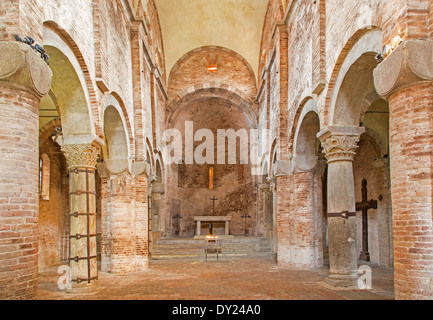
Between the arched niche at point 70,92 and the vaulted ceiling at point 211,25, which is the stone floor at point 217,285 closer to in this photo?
the arched niche at point 70,92

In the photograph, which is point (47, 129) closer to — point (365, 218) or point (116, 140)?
point (116, 140)

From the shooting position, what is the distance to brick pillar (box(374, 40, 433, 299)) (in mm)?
5043

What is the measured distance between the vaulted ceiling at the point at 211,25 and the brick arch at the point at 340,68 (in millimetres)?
11397

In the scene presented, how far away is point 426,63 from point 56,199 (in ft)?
47.0

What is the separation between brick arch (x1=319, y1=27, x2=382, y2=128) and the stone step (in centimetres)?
836

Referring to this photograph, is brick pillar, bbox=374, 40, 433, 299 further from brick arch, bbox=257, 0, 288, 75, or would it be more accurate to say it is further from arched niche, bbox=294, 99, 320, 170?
brick arch, bbox=257, 0, 288, 75

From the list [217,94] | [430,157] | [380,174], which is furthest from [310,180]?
[217,94]

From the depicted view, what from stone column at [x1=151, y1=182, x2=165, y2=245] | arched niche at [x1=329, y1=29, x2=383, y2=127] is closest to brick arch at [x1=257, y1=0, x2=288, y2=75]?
arched niche at [x1=329, y1=29, x2=383, y2=127]

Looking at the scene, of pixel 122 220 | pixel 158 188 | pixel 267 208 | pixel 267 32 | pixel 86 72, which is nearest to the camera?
pixel 86 72

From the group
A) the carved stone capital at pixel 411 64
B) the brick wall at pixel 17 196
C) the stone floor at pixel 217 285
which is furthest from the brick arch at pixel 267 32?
the brick wall at pixel 17 196

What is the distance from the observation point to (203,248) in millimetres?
15844

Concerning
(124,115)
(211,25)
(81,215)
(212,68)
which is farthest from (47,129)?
(211,25)

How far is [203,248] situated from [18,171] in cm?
1126

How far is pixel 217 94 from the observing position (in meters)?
22.5
